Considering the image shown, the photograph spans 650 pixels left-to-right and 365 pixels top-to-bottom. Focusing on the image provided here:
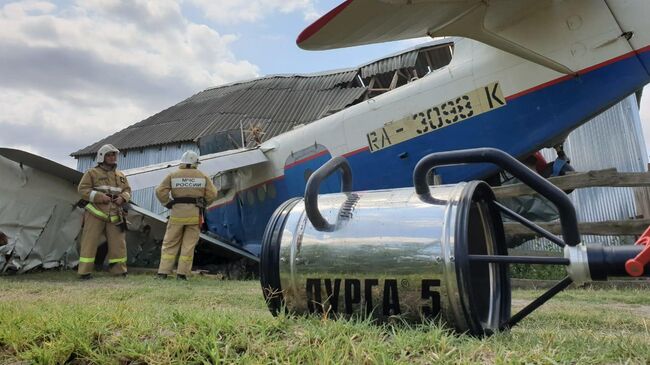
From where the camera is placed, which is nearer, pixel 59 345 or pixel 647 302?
pixel 59 345

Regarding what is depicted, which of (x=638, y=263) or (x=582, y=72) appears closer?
(x=638, y=263)

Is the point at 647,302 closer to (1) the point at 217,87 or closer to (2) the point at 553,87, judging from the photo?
(2) the point at 553,87

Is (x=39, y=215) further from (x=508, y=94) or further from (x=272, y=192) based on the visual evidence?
(x=508, y=94)

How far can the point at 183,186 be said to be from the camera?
22.7 feet

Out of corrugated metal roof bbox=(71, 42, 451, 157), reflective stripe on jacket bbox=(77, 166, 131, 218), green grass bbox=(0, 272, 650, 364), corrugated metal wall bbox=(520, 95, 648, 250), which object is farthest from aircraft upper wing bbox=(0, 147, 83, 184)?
corrugated metal roof bbox=(71, 42, 451, 157)

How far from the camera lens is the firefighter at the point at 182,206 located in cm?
678

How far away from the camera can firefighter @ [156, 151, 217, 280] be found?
22.2 ft

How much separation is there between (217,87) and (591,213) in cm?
2335

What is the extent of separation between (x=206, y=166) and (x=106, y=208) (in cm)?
158

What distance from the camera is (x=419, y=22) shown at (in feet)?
14.3

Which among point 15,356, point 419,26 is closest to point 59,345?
point 15,356

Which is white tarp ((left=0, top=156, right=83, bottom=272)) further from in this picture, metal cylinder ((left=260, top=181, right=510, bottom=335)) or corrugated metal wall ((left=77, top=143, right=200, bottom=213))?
corrugated metal wall ((left=77, top=143, right=200, bottom=213))

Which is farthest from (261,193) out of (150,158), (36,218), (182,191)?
(150,158)

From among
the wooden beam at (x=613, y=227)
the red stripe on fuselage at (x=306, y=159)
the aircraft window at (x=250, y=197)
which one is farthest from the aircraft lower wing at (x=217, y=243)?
the wooden beam at (x=613, y=227)
